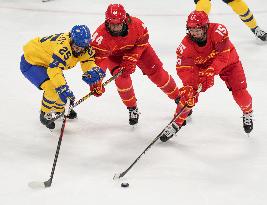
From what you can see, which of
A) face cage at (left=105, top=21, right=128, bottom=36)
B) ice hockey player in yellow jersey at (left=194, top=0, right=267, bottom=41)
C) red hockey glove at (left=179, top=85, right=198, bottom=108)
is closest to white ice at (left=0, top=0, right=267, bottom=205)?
ice hockey player in yellow jersey at (left=194, top=0, right=267, bottom=41)

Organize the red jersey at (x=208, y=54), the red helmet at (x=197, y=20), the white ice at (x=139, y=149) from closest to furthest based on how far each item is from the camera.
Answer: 1. the white ice at (x=139, y=149)
2. the red helmet at (x=197, y=20)
3. the red jersey at (x=208, y=54)

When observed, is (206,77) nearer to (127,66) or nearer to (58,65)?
(127,66)

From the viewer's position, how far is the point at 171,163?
3537mm

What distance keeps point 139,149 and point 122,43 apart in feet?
2.63

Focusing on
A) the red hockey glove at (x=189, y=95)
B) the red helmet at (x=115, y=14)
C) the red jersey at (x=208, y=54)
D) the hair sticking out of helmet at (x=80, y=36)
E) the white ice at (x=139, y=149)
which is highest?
the red helmet at (x=115, y=14)

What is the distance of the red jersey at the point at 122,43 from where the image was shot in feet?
12.8

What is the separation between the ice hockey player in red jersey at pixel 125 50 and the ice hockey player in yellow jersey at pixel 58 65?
0.17 m

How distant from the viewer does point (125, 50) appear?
4.01 metres

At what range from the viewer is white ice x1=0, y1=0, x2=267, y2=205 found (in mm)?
3119

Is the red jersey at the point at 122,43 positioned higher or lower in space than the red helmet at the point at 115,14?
lower

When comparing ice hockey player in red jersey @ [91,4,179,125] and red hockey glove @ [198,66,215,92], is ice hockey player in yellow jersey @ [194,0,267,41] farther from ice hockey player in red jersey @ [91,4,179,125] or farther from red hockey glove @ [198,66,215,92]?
red hockey glove @ [198,66,215,92]

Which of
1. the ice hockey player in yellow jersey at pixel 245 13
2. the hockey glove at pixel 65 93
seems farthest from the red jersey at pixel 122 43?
the ice hockey player in yellow jersey at pixel 245 13

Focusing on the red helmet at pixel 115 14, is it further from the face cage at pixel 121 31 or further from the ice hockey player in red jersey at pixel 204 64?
the ice hockey player in red jersey at pixel 204 64

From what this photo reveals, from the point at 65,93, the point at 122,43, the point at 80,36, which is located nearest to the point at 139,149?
the point at 65,93
